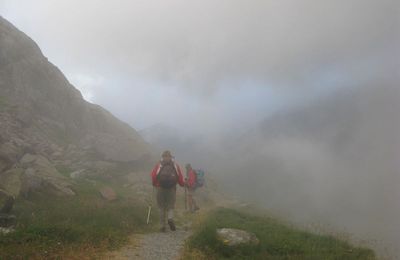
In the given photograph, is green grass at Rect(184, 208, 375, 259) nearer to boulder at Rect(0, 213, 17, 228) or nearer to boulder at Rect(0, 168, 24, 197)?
A: boulder at Rect(0, 213, 17, 228)

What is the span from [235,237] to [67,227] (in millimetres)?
5707

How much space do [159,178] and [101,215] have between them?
3457 mm

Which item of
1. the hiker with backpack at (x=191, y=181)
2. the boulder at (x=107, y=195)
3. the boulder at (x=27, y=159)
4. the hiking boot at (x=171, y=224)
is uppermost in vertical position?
the boulder at (x=27, y=159)

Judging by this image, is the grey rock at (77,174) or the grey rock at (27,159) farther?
the grey rock at (77,174)

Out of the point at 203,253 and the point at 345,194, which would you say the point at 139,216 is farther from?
the point at 345,194

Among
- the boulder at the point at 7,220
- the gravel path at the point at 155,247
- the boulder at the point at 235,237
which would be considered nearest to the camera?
the gravel path at the point at 155,247

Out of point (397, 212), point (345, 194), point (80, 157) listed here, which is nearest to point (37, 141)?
point (80, 157)

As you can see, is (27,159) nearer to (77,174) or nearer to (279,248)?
(77,174)

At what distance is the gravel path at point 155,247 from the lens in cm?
1162

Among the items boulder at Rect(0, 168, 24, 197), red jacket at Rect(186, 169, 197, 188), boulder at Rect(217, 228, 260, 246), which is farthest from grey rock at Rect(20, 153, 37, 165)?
boulder at Rect(217, 228, 260, 246)

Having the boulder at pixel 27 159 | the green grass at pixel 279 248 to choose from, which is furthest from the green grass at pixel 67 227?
the boulder at pixel 27 159

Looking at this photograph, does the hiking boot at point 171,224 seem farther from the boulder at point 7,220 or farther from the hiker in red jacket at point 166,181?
the boulder at point 7,220

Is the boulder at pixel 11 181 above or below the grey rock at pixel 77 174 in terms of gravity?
below

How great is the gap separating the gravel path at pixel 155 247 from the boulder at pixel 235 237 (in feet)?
4.76
